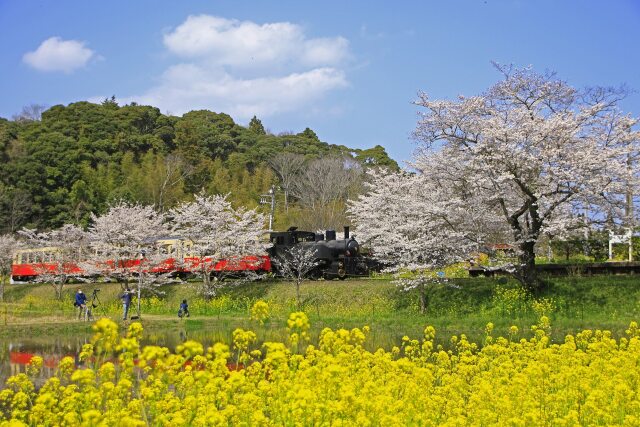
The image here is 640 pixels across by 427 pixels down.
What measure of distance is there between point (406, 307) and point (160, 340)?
8378mm

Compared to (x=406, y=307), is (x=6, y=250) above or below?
above

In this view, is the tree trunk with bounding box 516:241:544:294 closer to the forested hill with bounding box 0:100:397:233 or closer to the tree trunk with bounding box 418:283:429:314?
the tree trunk with bounding box 418:283:429:314

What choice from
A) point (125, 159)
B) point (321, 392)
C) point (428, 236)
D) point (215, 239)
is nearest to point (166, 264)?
point (215, 239)

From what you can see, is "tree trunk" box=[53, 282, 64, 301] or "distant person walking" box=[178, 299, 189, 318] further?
"tree trunk" box=[53, 282, 64, 301]

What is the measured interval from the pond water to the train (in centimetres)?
759

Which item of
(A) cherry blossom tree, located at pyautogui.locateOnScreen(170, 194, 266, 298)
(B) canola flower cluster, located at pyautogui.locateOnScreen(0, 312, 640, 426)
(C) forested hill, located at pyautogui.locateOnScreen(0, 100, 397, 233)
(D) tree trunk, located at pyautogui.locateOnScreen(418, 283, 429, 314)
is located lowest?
(D) tree trunk, located at pyautogui.locateOnScreen(418, 283, 429, 314)

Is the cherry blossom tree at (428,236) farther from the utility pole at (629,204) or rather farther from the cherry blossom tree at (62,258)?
the cherry blossom tree at (62,258)

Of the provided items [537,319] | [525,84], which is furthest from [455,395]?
[525,84]

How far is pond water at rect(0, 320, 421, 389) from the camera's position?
13.7 meters

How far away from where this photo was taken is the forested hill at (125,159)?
152 ft

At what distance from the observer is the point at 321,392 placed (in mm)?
5438

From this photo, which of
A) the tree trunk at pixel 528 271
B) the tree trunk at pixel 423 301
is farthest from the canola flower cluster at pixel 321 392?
the tree trunk at pixel 423 301

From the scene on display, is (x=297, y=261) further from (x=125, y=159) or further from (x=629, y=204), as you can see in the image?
(x=125, y=159)

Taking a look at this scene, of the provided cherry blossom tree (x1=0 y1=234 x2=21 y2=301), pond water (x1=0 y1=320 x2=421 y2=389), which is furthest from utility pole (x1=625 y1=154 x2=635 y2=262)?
cherry blossom tree (x1=0 y1=234 x2=21 y2=301)
